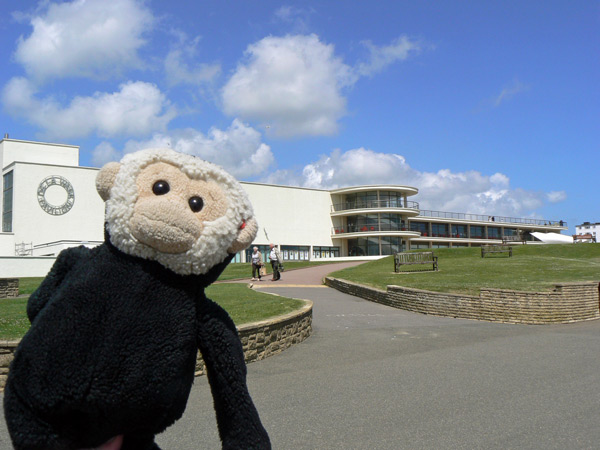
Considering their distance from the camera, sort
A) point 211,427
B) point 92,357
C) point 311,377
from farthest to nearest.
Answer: point 311,377 < point 211,427 < point 92,357

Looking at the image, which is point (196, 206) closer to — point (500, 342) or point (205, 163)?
Result: point (205, 163)

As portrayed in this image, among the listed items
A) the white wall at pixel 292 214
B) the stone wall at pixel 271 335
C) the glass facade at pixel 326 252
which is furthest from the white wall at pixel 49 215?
the stone wall at pixel 271 335

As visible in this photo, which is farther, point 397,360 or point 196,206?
point 397,360

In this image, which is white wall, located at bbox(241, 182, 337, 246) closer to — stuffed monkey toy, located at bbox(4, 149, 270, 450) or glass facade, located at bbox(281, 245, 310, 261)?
glass facade, located at bbox(281, 245, 310, 261)

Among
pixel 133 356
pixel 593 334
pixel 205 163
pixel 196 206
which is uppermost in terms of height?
pixel 205 163

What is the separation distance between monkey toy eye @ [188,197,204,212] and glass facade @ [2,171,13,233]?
47724 mm

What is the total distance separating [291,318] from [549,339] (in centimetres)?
529

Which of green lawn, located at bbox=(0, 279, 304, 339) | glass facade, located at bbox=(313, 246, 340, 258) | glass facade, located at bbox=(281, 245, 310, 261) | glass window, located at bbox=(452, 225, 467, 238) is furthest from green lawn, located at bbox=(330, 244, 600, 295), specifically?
glass window, located at bbox=(452, 225, 467, 238)

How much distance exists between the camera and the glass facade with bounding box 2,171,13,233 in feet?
146

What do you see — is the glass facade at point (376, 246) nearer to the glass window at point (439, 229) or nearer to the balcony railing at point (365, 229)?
the balcony railing at point (365, 229)

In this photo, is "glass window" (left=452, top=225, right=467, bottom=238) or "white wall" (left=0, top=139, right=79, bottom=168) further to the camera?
"glass window" (left=452, top=225, right=467, bottom=238)

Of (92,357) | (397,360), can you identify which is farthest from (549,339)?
(92,357)

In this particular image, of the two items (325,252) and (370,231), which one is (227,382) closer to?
(370,231)

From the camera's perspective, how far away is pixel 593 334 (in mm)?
11828
